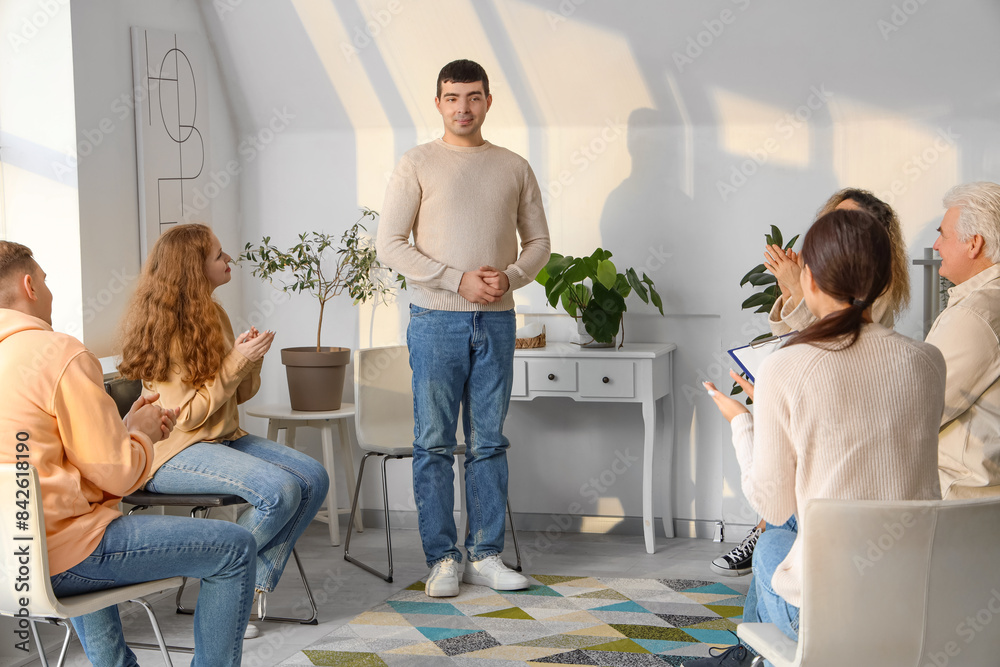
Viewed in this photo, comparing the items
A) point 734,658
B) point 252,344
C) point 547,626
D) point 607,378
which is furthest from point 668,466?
point 252,344

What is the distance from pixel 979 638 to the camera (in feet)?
5.24

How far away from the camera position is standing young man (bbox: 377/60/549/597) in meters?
3.35

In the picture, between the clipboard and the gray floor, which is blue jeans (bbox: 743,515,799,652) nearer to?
the clipboard

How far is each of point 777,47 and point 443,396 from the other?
1898 mm

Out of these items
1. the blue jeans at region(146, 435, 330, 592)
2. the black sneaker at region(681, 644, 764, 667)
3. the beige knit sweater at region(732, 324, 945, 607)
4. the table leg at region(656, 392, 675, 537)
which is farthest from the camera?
the table leg at region(656, 392, 675, 537)

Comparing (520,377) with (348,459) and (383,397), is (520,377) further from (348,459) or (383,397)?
(348,459)

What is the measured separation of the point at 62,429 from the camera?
79.7 inches

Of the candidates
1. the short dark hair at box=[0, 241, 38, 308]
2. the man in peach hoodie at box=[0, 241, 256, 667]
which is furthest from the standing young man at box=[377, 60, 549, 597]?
the short dark hair at box=[0, 241, 38, 308]

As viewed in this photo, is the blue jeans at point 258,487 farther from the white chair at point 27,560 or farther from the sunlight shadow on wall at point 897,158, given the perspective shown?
the sunlight shadow on wall at point 897,158

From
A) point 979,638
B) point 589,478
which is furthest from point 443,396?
point 979,638

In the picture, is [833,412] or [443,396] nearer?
[833,412]

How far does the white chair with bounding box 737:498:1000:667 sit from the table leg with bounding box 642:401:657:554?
2314 millimetres

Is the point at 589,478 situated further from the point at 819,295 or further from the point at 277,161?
the point at 819,295

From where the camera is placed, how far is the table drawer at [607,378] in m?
3.91
